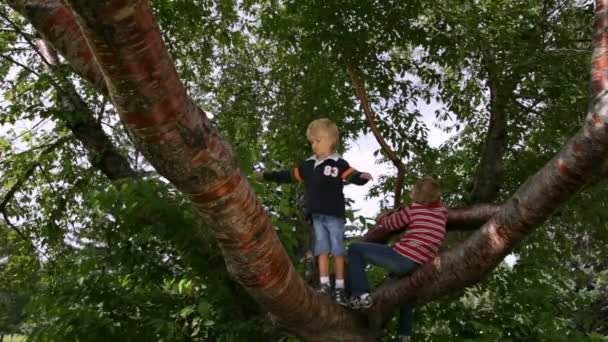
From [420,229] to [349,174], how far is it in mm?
738

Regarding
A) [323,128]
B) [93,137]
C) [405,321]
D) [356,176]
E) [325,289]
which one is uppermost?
[93,137]

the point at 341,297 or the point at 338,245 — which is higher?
the point at 338,245

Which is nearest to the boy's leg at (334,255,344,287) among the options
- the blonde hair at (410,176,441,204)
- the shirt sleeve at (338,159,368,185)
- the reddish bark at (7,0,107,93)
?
the shirt sleeve at (338,159,368,185)

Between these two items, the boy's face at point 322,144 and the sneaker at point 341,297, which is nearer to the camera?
the sneaker at point 341,297

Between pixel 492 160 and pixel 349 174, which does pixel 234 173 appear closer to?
pixel 349 174

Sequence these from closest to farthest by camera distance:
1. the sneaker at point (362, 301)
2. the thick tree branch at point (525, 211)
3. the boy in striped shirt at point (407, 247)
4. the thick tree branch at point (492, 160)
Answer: the thick tree branch at point (525, 211), the sneaker at point (362, 301), the boy in striped shirt at point (407, 247), the thick tree branch at point (492, 160)

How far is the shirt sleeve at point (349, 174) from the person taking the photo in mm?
3824

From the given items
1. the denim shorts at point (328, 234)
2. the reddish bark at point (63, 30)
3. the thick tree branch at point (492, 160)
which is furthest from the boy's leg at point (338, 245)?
the thick tree branch at point (492, 160)

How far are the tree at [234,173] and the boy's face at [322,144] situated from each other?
1124 mm

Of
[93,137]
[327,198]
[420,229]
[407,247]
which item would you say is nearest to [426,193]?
[420,229]

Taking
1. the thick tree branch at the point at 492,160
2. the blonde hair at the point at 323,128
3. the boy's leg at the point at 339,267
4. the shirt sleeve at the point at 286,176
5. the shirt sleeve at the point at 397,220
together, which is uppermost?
the thick tree branch at the point at 492,160

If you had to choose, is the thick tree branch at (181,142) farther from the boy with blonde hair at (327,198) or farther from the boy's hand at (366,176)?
the boy's hand at (366,176)

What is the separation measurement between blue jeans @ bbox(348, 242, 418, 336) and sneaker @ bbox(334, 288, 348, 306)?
0.31ft

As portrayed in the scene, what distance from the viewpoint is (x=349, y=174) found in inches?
153
